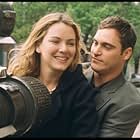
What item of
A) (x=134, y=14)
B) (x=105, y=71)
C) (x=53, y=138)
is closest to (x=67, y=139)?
(x=53, y=138)

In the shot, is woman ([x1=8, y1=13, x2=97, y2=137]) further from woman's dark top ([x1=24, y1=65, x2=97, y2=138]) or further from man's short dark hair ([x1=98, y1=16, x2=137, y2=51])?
man's short dark hair ([x1=98, y1=16, x2=137, y2=51])

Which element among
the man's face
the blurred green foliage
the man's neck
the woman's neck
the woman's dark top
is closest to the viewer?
the woman's dark top

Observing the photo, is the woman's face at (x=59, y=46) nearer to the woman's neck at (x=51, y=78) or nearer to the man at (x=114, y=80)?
the woman's neck at (x=51, y=78)

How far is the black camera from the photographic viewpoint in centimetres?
124

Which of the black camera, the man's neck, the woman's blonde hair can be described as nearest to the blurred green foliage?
the man's neck

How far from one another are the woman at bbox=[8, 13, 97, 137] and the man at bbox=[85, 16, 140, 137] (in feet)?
0.41

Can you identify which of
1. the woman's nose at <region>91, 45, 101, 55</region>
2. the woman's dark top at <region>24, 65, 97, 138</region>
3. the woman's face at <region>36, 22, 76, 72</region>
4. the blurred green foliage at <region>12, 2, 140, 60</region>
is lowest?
the blurred green foliage at <region>12, 2, 140, 60</region>

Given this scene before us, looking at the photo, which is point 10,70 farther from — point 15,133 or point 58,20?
point 15,133

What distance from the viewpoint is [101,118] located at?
5.50 feet

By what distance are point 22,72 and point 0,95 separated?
38 cm

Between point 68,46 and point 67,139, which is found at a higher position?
point 68,46

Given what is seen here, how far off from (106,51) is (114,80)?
152 millimetres

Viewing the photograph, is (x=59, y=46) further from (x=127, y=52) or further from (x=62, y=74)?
(x=127, y=52)

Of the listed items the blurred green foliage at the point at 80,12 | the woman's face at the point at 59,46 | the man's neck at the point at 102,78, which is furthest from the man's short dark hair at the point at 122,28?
the blurred green foliage at the point at 80,12
